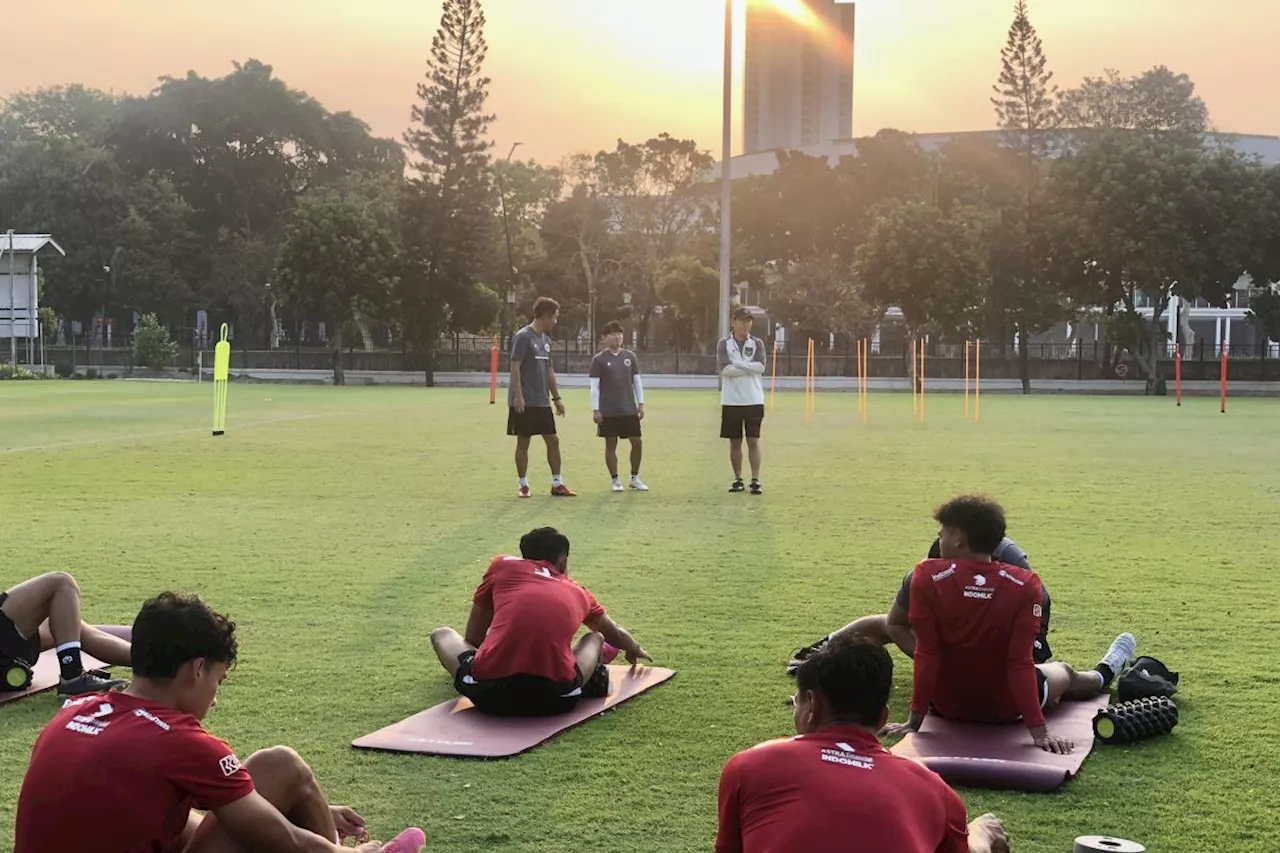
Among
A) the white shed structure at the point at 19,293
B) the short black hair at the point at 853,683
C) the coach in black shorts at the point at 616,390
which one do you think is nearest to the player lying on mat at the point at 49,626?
the short black hair at the point at 853,683

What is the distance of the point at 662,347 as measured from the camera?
2653 inches

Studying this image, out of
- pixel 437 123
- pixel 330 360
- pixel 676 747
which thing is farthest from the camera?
pixel 330 360

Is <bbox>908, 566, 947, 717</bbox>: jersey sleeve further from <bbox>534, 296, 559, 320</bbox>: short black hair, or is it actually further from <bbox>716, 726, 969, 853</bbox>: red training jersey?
<bbox>534, 296, 559, 320</bbox>: short black hair

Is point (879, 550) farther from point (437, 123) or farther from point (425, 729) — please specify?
point (437, 123)

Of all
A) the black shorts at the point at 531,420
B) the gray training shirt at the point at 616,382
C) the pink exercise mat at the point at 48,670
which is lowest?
the pink exercise mat at the point at 48,670

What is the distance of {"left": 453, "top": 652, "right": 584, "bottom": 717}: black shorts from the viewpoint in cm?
582

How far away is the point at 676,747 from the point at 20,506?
9943mm

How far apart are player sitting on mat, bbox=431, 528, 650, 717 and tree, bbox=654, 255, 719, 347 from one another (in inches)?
Answer: 2188

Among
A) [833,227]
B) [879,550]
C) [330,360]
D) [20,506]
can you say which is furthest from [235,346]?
[879,550]

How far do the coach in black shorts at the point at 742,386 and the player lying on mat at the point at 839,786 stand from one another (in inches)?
434

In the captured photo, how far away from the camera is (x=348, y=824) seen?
13.8 ft

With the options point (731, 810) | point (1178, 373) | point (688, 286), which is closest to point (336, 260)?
point (688, 286)

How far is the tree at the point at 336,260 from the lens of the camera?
5519 cm

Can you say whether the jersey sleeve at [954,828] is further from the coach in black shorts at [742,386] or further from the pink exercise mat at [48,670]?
the coach in black shorts at [742,386]
